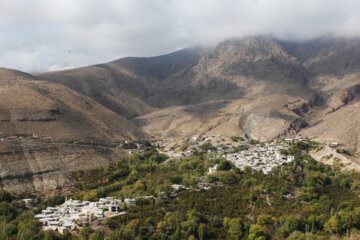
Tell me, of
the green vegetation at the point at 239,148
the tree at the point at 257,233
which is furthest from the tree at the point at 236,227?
the green vegetation at the point at 239,148

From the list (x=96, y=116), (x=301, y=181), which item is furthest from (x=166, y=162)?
(x=96, y=116)

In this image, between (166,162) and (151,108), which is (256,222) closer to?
(166,162)

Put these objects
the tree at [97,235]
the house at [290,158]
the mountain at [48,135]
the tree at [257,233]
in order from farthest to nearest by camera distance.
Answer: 1. the house at [290,158]
2. the mountain at [48,135]
3. the tree at [257,233]
4. the tree at [97,235]

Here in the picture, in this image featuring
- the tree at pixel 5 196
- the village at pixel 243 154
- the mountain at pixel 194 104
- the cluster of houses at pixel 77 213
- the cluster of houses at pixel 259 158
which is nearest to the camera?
the cluster of houses at pixel 77 213

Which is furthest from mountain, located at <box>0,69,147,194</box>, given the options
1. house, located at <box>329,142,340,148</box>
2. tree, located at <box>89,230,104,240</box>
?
house, located at <box>329,142,340,148</box>

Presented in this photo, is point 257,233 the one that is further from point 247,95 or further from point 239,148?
point 247,95

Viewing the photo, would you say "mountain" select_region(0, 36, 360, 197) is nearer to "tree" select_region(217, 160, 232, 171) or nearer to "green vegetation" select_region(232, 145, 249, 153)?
"green vegetation" select_region(232, 145, 249, 153)

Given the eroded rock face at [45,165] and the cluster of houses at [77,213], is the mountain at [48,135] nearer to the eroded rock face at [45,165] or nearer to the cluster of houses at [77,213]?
the eroded rock face at [45,165]
